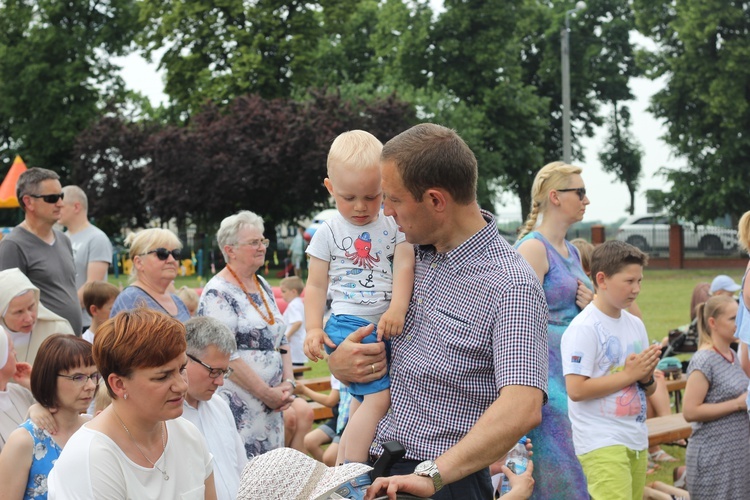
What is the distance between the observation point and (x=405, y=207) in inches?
115

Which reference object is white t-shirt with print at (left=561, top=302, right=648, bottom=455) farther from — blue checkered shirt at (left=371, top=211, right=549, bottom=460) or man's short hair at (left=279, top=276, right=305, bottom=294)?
man's short hair at (left=279, top=276, right=305, bottom=294)

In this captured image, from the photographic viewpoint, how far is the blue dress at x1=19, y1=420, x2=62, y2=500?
3.88m

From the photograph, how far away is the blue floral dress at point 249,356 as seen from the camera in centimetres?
569

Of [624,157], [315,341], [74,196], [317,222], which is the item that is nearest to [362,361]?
[315,341]

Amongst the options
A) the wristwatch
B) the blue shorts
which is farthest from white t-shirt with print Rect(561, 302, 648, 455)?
the wristwatch

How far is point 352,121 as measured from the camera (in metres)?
38.5

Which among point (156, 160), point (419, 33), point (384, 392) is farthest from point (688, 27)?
point (384, 392)

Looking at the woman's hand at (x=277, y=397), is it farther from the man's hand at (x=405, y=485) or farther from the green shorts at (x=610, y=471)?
the man's hand at (x=405, y=485)

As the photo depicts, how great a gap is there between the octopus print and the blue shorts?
0.21m

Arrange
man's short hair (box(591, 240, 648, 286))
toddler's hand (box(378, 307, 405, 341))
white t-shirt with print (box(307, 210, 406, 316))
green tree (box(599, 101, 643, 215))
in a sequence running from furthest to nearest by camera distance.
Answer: green tree (box(599, 101, 643, 215)) < man's short hair (box(591, 240, 648, 286)) < white t-shirt with print (box(307, 210, 406, 316)) < toddler's hand (box(378, 307, 405, 341))

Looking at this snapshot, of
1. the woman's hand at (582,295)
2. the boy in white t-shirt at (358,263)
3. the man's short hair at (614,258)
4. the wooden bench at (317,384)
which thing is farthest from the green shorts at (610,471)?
the wooden bench at (317,384)

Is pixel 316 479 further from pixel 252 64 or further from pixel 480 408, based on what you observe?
pixel 252 64

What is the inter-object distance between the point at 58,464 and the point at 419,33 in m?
42.3

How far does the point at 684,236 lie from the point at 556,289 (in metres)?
35.4
